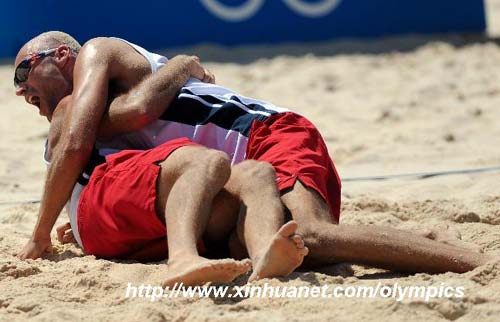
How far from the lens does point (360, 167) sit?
5.61 metres

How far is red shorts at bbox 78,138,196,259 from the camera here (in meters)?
3.55

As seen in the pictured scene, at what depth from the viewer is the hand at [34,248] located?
12.4 feet

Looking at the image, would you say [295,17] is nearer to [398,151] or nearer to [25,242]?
[398,151]

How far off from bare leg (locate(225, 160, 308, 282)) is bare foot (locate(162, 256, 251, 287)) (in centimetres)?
10

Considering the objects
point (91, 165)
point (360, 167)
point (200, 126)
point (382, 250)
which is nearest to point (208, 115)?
point (200, 126)

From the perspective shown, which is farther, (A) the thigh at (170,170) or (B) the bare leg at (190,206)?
(A) the thigh at (170,170)

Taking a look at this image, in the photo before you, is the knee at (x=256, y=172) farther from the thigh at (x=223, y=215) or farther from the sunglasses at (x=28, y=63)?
the sunglasses at (x=28, y=63)

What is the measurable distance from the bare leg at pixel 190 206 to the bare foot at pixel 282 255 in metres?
0.11

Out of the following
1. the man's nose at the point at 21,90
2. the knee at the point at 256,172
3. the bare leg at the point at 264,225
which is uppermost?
the man's nose at the point at 21,90

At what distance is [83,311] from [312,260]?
816 millimetres

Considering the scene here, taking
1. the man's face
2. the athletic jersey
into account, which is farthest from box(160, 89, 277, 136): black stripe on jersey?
the man's face

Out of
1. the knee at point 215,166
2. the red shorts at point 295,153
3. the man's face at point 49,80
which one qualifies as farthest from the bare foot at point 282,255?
the man's face at point 49,80

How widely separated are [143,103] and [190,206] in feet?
2.02

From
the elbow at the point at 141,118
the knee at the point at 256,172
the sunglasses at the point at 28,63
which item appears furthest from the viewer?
the sunglasses at the point at 28,63
